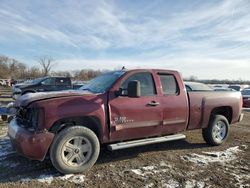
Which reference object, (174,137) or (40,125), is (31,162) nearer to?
(40,125)

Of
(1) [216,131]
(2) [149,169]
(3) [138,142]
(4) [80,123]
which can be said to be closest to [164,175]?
(2) [149,169]

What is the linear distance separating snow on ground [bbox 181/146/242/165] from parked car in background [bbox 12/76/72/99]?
12.6 meters

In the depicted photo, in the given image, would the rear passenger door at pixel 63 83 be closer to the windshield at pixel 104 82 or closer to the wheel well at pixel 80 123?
the windshield at pixel 104 82

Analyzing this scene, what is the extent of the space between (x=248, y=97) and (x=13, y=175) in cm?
1753

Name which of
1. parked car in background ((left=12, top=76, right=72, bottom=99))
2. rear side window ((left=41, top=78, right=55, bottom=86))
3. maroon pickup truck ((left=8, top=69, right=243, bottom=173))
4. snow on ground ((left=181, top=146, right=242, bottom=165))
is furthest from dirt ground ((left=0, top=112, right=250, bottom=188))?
rear side window ((left=41, top=78, right=55, bottom=86))

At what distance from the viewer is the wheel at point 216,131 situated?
7.12 metres

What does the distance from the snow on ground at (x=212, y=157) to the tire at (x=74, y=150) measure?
2.07 metres

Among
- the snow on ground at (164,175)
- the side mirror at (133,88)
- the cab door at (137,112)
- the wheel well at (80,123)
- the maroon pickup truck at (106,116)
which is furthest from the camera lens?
the cab door at (137,112)

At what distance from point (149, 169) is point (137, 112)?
1101 millimetres

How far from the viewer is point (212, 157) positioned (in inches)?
242

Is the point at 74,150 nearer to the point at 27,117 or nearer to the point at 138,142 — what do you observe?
the point at 27,117

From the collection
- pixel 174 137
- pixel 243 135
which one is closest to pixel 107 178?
pixel 174 137

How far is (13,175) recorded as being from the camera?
4828 mm

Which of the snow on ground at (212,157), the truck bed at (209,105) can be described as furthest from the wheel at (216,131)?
the snow on ground at (212,157)
